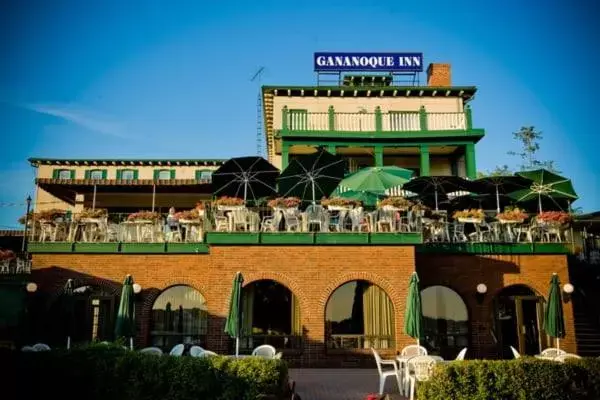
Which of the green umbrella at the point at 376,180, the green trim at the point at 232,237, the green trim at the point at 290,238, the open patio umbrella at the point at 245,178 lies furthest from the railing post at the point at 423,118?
the green trim at the point at 232,237

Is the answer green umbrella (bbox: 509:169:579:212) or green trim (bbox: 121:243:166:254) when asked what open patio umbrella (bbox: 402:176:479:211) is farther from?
green trim (bbox: 121:243:166:254)

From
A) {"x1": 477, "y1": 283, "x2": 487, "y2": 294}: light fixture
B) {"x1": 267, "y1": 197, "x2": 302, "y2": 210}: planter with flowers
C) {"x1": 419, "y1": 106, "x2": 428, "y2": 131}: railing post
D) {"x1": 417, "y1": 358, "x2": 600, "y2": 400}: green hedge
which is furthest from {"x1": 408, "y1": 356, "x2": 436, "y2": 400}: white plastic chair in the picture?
{"x1": 419, "y1": 106, "x2": 428, "y2": 131}: railing post

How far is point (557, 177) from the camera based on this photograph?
846 inches

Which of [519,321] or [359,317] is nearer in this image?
[359,317]

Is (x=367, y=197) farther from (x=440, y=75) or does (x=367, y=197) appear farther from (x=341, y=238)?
(x=440, y=75)

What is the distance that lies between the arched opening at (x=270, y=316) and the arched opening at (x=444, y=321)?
4260 millimetres

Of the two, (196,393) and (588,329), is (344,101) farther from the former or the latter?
(196,393)

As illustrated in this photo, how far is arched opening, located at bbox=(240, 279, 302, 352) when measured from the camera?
700 inches

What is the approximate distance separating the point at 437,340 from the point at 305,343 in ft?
15.0

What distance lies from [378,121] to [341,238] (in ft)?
31.0

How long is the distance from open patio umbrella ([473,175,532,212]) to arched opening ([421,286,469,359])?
4.03 meters

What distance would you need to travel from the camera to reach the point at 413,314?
619 inches

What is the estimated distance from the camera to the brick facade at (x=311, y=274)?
1733 centimetres

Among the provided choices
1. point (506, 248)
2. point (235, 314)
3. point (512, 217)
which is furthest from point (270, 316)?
point (512, 217)
